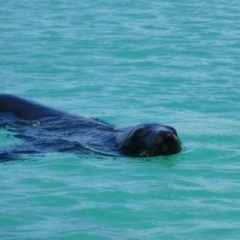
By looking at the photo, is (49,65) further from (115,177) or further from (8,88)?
(115,177)

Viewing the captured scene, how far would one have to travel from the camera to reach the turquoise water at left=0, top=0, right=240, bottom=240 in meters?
7.70

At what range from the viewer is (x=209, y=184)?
343 inches

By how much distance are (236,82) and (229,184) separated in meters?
5.61

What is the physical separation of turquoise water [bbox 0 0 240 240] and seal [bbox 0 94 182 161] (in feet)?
0.53

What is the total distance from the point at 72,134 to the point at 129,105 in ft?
8.22

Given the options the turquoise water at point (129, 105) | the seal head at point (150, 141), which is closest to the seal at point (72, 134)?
the seal head at point (150, 141)

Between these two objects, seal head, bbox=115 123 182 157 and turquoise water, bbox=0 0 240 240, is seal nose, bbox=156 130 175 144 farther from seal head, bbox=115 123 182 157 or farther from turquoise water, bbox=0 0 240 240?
turquoise water, bbox=0 0 240 240

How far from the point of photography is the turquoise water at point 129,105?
7699 mm

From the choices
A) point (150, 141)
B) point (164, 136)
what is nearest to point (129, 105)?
point (150, 141)

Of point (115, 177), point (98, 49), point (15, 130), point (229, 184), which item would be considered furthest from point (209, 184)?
point (98, 49)

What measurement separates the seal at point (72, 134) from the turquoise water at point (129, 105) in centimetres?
16

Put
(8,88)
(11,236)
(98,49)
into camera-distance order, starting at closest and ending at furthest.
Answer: (11,236), (8,88), (98,49)

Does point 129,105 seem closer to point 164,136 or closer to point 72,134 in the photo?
point 72,134

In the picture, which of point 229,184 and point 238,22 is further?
point 238,22
